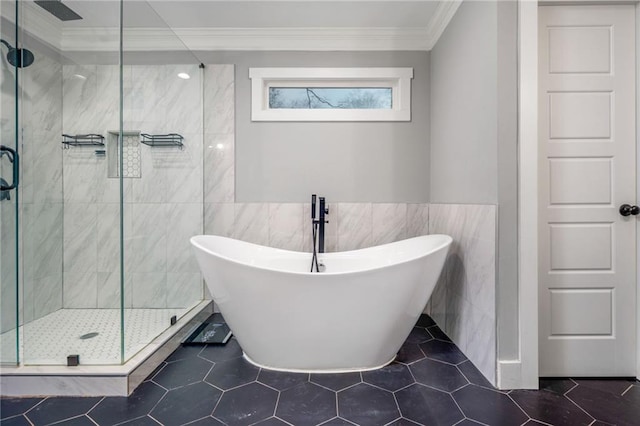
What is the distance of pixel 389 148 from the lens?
229 centimetres

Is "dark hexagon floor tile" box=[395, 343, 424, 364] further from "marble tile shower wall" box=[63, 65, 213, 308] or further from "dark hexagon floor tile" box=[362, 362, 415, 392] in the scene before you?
"marble tile shower wall" box=[63, 65, 213, 308]

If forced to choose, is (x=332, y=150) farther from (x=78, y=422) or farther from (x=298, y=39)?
(x=78, y=422)

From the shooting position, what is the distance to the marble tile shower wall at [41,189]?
167 cm

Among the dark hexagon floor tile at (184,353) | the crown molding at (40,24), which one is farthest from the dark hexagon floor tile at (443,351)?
the crown molding at (40,24)

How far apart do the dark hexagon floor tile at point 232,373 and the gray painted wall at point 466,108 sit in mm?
1580

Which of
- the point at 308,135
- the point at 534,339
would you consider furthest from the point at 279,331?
the point at 308,135

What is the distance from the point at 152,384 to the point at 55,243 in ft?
4.16

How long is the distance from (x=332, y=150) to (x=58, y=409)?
217cm

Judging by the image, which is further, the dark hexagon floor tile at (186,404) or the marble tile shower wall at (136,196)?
the marble tile shower wall at (136,196)

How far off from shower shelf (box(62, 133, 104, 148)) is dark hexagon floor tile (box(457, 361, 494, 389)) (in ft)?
8.95

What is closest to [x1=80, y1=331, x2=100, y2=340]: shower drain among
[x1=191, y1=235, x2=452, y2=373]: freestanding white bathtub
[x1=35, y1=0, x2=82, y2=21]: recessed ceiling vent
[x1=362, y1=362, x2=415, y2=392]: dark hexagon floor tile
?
[x1=191, y1=235, x2=452, y2=373]: freestanding white bathtub

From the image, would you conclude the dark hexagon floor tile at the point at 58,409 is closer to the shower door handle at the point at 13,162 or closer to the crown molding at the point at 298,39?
the shower door handle at the point at 13,162

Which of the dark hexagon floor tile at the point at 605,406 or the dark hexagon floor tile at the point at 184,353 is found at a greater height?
the dark hexagon floor tile at the point at 184,353

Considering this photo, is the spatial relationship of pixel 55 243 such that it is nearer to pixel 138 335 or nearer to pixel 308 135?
pixel 138 335
